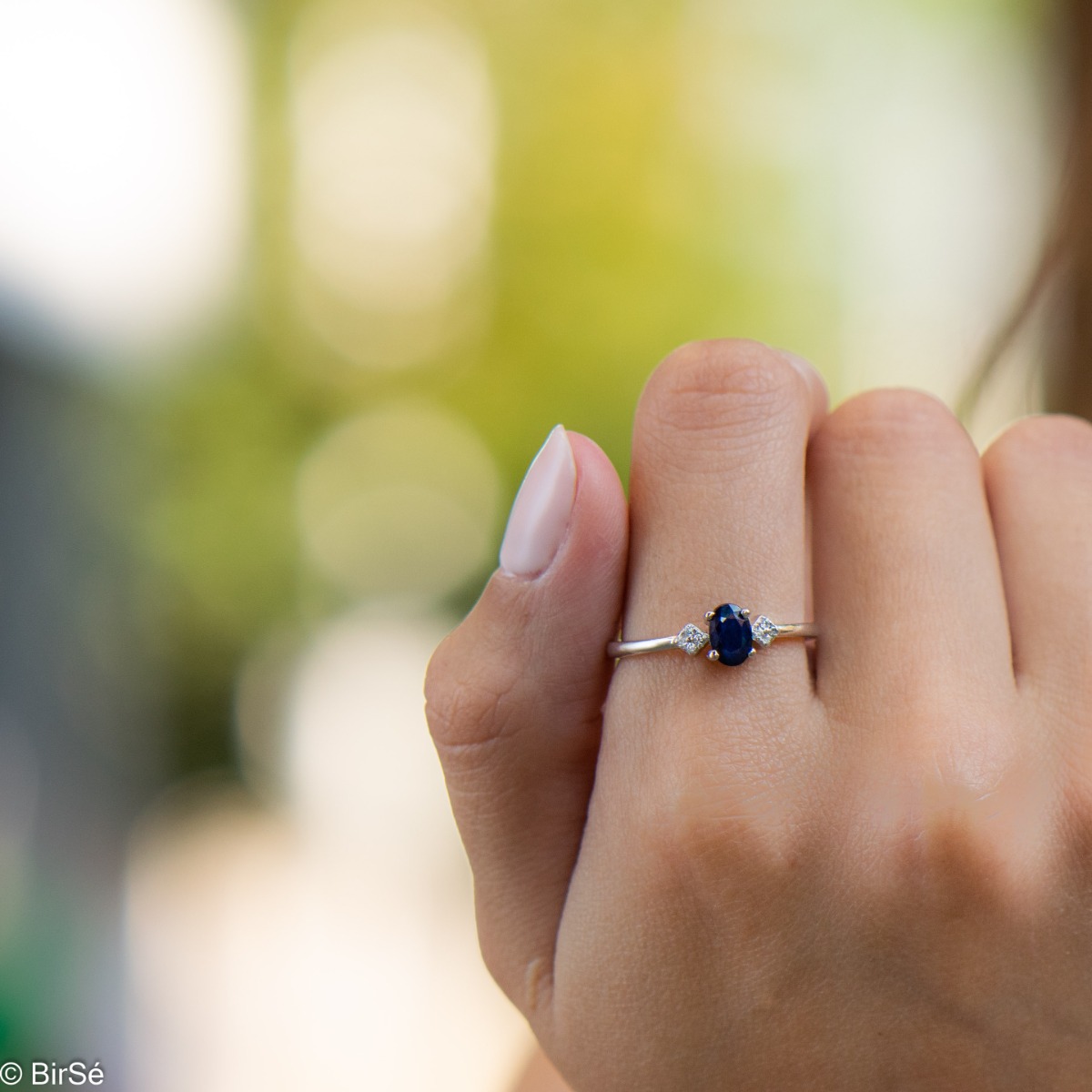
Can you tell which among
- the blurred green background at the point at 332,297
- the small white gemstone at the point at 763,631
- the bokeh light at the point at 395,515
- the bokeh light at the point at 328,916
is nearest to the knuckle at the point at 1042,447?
the small white gemstone at the point at 763,631

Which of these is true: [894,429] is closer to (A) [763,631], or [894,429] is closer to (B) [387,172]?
(A) [763,631]

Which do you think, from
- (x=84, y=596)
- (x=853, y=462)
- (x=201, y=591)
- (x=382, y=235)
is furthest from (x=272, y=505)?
(x=853, y=462)

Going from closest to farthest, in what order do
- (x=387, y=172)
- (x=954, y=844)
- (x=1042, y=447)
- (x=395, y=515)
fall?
1. (x=954, y=844)
2. (x=1042, y=447)
3. (x=395, y=515)
4. (x=387, y=172)

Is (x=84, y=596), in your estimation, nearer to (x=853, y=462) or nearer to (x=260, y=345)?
(x=260, y=345)

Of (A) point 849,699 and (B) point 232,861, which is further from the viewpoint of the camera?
(B) point 232,861

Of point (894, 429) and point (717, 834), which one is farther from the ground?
point (894, 429)

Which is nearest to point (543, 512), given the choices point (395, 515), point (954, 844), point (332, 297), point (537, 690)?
point (537, 690)

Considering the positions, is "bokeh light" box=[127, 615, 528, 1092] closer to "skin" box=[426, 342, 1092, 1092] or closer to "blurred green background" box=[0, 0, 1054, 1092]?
"blurred green background" box=[0, 0, 1054, 1092]

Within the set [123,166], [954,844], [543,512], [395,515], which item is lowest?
[954,844]

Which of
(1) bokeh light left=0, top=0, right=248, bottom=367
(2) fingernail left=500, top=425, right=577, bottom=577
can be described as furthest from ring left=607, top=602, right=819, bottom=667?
(1) bokeh light left=0, top=0, right=248, bottom=367
